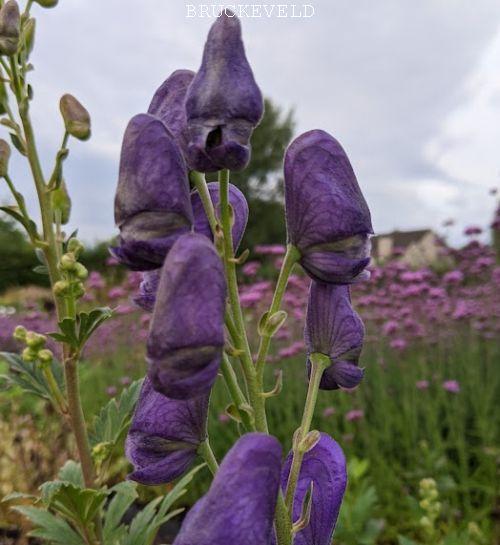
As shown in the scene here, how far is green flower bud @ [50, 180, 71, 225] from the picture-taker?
5.12ft

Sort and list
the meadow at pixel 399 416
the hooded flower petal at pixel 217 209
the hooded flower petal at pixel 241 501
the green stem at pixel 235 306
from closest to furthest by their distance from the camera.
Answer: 1. the hooded flower petal at pixel 241 501
2. the green stem at pixel 235 306
3. the hooded flower petal at pixel 217 209
4. the meadow at pixel 399 416

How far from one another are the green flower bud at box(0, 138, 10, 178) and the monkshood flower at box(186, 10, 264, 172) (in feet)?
3.01

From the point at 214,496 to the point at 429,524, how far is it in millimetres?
1725

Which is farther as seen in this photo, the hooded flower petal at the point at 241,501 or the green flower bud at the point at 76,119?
the green flower bud at the point at 76,119

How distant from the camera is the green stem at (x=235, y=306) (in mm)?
798

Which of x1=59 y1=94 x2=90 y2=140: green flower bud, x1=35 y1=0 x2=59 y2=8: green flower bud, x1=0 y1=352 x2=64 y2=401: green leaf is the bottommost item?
x1=0 y1=352 x2=64 y2=401: green leaf

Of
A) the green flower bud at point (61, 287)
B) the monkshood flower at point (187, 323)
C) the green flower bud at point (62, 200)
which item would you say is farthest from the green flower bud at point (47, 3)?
the monkshood flower at point (187, 323)

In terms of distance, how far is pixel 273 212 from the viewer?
24.6 m

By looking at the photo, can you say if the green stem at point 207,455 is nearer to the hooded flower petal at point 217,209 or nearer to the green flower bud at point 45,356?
the hooded flower petal at point 217,209

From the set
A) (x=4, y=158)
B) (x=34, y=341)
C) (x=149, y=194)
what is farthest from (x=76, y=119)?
(x=149, y=194)

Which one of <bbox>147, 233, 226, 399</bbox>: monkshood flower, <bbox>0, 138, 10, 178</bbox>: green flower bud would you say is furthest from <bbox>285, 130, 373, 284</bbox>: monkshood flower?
<bbox>0, 138, 10, 178</bbox>: green flower bud

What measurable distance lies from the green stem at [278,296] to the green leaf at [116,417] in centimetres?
70

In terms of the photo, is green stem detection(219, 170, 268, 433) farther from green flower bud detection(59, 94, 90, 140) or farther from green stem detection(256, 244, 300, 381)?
green flower bud detection(59, 94, 90, 140)

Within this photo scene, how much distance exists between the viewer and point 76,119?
5.15 ft
